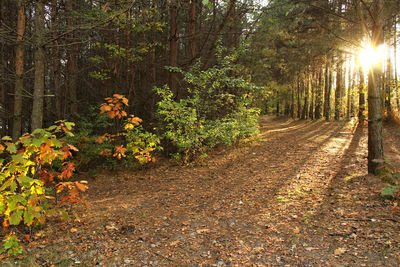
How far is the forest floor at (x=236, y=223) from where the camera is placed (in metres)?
3.23

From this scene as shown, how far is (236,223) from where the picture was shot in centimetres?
432

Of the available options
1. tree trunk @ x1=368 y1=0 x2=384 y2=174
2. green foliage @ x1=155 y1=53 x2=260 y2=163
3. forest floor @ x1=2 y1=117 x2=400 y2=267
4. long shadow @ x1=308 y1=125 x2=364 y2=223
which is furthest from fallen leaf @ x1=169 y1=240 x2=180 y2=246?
tree trunk @ x1=368 y1=0 x2=384 y2=174

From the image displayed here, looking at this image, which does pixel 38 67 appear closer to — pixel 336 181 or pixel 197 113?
pixel 197 113

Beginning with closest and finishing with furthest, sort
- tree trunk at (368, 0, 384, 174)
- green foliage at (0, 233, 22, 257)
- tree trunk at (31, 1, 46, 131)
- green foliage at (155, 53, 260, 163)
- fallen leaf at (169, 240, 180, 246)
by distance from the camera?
green foliage at (0, 233, 22, 257) → fallen leaf at (169, 240, 180, 246) → tree trunk at (31, 1, 46, 131) → tree trunk at (368, 0, 384, 174) → green foliage at (155, 53, 260, 163)

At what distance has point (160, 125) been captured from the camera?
8.28m

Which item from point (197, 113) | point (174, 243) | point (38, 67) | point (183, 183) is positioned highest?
point (38, 67)

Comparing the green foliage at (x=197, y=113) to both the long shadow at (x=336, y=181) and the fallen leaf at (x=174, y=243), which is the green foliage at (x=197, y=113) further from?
the fallen leaf at (x=174, y=243)

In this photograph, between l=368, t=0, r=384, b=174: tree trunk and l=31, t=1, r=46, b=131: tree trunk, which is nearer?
l=31, t=1, r=46, b=131: tree trunk

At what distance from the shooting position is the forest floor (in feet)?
10.6

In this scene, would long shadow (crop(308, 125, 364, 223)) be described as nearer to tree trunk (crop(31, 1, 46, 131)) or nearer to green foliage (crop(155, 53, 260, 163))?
green foliage (crop(155, 53, 260, 163))

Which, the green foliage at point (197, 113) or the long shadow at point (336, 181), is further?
the green foliage at point (197, 113)

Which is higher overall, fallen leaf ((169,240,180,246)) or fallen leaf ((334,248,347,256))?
fallen leaf ((334,248,347,256))

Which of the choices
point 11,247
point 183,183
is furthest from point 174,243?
point 183,183

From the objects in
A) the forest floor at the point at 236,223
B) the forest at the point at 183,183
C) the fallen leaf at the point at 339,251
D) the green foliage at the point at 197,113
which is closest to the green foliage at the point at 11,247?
the forest at the point at 183,183
